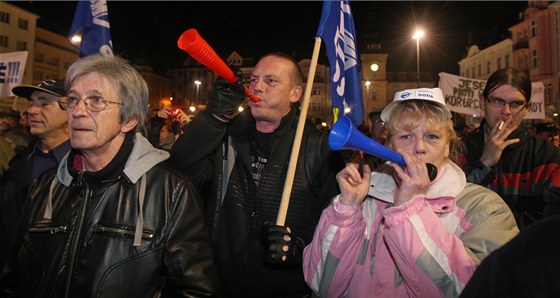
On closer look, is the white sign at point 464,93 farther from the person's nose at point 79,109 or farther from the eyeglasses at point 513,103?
the person's nose at point 79,109

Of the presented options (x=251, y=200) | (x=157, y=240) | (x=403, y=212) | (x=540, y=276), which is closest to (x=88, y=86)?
(x=157, y=240)

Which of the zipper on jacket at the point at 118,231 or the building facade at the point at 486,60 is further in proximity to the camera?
the building facade at the point at 486,60

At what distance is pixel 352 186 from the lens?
2.32 m

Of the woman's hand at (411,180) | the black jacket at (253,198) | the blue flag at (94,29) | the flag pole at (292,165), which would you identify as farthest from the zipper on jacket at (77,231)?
the blue flag at (94,29)

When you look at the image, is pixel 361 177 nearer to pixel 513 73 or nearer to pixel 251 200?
pixel 251 200

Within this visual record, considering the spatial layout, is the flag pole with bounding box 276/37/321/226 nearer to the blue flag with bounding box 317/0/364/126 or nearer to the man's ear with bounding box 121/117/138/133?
the blue flag with bounding box 317/0/364/126

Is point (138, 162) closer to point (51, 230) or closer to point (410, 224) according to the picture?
point (51, 230)

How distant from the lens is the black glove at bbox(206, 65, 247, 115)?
2.93 metres

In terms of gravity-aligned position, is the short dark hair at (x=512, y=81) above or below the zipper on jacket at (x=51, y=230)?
above

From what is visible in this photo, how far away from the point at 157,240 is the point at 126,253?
0.18 metres

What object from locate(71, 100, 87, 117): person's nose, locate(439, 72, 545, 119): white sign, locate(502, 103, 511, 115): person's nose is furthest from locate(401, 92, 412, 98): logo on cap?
locate(439, 72, 545, 119): white sign

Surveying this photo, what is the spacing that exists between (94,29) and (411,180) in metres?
4.31

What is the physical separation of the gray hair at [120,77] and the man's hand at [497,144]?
2.68 metres

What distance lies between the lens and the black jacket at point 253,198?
3023mm
